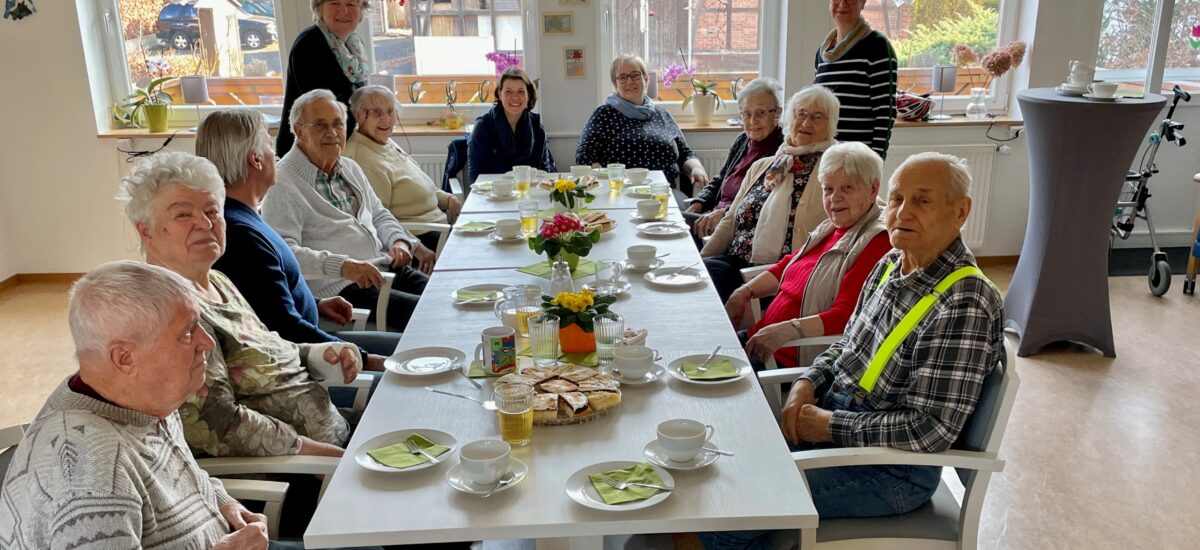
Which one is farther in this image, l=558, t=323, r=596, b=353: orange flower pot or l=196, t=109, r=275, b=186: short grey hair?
l=196, t=109, r=275, b=186: short grey hair

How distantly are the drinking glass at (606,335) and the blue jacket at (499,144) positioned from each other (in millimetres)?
2772

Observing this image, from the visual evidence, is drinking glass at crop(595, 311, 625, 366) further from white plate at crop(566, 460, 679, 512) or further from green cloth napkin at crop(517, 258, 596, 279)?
green cloth napkin at crop(517, 258, 596, 279)

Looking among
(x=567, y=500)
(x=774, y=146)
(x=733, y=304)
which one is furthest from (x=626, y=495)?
(x=774, y=146)

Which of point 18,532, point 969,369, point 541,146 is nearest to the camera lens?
point 18,532

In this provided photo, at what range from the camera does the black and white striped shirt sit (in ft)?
12.5

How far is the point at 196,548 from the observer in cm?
144

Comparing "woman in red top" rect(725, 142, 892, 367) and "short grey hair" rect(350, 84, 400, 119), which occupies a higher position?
"short grey hair" rect(350, 84, 400, 119)

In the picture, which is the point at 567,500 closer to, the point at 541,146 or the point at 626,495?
the point at 626,495

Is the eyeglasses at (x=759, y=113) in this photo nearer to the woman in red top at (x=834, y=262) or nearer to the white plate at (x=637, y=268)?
the woman in red top at (x=834, y=262)

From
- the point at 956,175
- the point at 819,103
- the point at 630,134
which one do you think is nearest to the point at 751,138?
the point at 819,103

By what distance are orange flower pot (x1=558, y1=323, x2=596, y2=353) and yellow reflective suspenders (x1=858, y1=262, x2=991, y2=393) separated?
2.01ft

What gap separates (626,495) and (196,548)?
691 millimetres

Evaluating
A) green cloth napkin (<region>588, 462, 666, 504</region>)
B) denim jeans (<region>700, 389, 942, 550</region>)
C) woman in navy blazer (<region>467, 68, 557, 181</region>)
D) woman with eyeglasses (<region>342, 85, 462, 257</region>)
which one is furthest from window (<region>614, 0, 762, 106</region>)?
green cloth napkin (<region>588, 462, 666, 504</region>)

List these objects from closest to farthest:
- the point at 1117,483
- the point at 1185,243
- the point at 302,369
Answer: the point at 302,369
the point at 1117,483
the point at 1185,243
